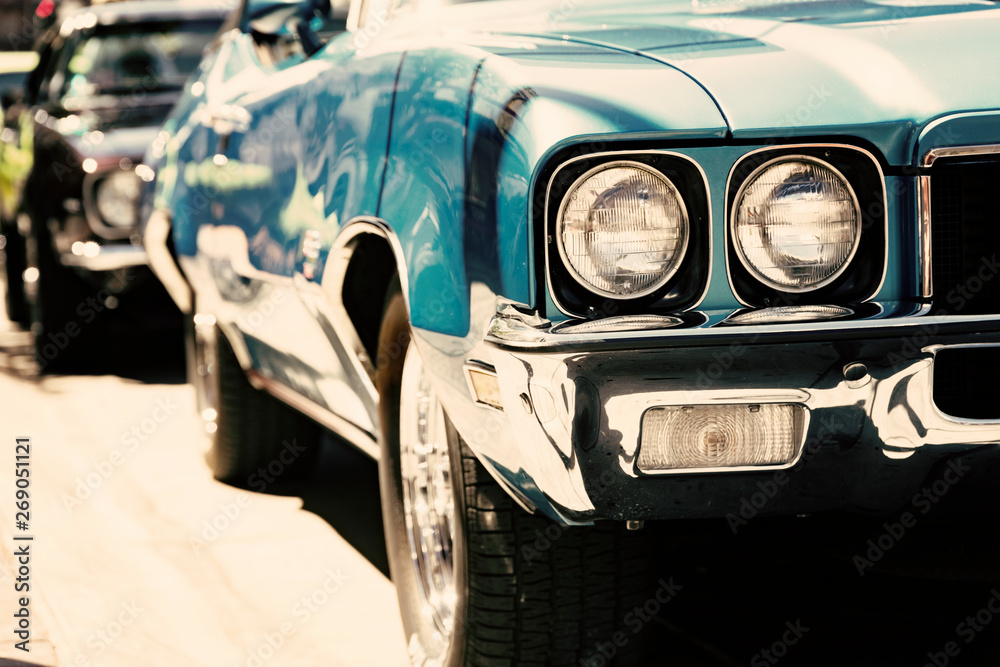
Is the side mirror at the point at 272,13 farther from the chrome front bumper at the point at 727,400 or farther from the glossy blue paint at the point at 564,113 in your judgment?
the chrome front bumper at the point at 727,400

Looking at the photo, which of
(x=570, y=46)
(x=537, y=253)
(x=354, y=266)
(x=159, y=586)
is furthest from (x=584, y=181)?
(x=159, y=586)

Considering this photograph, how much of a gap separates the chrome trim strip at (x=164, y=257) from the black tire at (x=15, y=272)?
3032 millimetres

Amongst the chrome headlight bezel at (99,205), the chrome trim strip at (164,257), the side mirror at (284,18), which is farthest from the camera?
the chrome headlight bezel at (99,205)

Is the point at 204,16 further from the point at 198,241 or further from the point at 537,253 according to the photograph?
the point at 537,253

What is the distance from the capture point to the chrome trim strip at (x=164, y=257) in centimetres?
448

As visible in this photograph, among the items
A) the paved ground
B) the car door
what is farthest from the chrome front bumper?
the paved ground

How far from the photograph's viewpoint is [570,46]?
7.28 feet

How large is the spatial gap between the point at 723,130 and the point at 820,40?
13.1 inches

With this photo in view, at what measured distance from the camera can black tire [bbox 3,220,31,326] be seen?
7.69 metres

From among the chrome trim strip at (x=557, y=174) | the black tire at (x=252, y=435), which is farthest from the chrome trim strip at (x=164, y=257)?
the chrome trim strip at (x=557, y=174)

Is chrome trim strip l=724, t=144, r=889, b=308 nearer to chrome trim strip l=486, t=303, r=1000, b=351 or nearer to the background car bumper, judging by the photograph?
chrome trim strip l=486, t=303, r=1000, b=351

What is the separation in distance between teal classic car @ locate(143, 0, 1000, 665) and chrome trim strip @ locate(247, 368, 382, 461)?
626 millimetres

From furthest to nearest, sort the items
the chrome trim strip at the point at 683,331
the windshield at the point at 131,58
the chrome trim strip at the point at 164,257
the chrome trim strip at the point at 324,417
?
the windshield at the point at 131,58 < the chrome trim strip at the point at 164,257 < the chrome trim strip at the point at 324,417 < the chrome trim strip at the point at 683,331

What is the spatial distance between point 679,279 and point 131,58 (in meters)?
5.72
